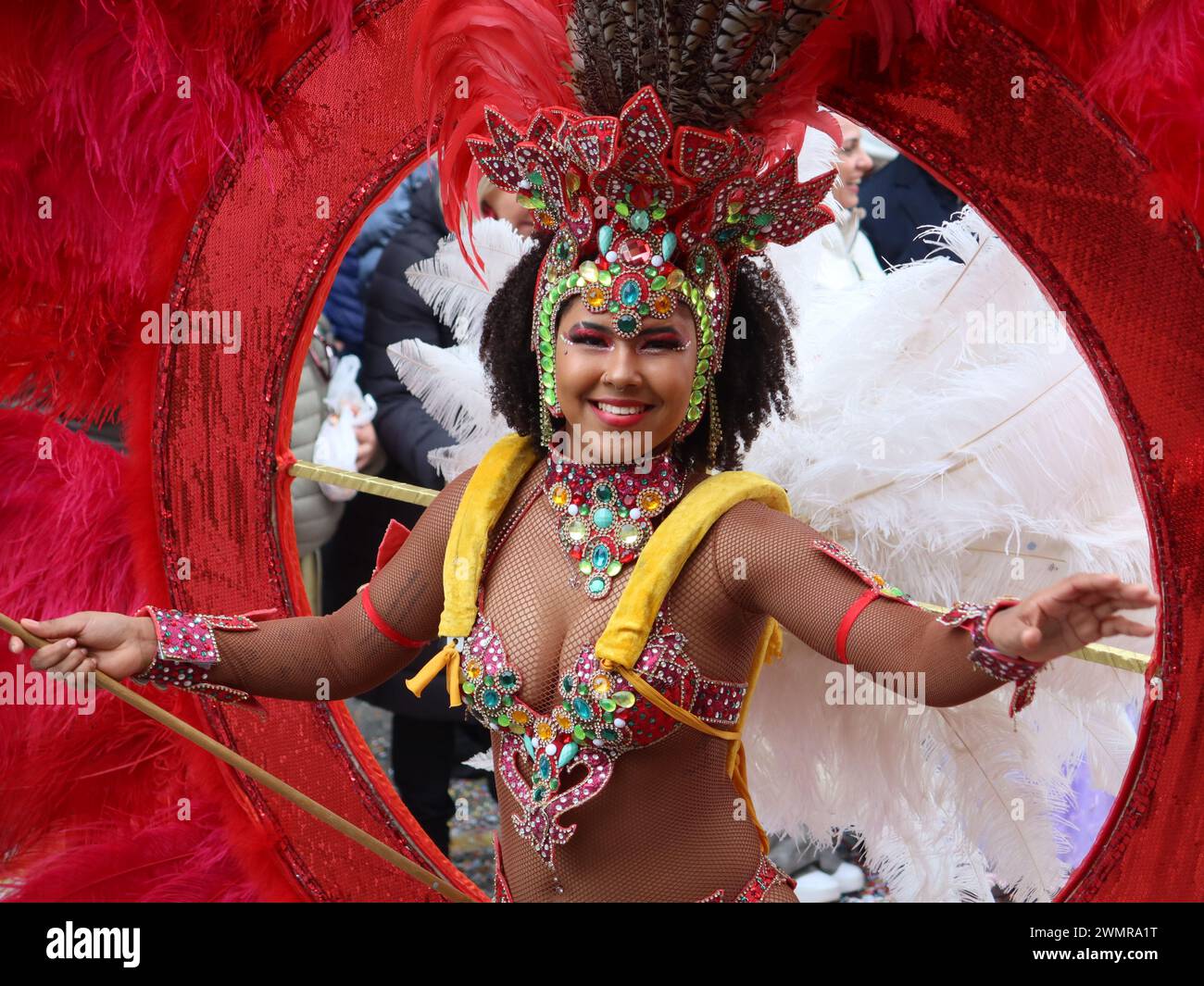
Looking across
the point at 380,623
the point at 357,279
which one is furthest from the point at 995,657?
the point at 357,279

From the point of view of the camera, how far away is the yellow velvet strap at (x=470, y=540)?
218 centimetres

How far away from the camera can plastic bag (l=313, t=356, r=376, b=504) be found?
13.3 ft

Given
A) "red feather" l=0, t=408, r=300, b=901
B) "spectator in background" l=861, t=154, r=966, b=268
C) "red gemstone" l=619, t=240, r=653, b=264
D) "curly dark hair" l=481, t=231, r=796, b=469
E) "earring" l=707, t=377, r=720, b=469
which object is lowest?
"red feather" l=0, t=408, r=300, b=901

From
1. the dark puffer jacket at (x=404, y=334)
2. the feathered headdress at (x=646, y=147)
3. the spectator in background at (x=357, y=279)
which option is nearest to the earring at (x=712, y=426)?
the feathered headdress at (x=646, y=147)

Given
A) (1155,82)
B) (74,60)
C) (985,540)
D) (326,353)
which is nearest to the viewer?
(1155,82)

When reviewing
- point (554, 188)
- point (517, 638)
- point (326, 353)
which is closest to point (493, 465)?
point (517, 638)

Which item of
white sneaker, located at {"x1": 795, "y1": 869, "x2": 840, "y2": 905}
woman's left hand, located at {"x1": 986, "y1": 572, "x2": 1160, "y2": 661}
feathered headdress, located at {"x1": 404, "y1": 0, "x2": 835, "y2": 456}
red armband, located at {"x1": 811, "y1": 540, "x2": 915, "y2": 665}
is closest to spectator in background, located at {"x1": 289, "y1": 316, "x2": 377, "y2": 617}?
white sneaker, located at {"x1": 795, "y1": 869, "x2": 840, "y2": 905}

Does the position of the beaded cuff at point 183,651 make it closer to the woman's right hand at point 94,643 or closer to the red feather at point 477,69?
the woman's right hand at point 94,643

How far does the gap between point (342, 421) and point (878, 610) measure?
2437 millimetres

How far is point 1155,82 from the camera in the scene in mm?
2078

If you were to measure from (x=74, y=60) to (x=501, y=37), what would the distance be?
0.77 m

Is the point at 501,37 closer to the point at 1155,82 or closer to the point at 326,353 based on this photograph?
the point at 1155,82

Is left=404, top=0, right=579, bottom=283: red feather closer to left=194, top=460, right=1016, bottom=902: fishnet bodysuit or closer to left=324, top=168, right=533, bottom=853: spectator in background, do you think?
left=194, top=460, right=1016, bottom=902: fishnet bodysuit

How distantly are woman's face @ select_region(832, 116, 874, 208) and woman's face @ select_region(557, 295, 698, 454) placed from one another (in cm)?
138
